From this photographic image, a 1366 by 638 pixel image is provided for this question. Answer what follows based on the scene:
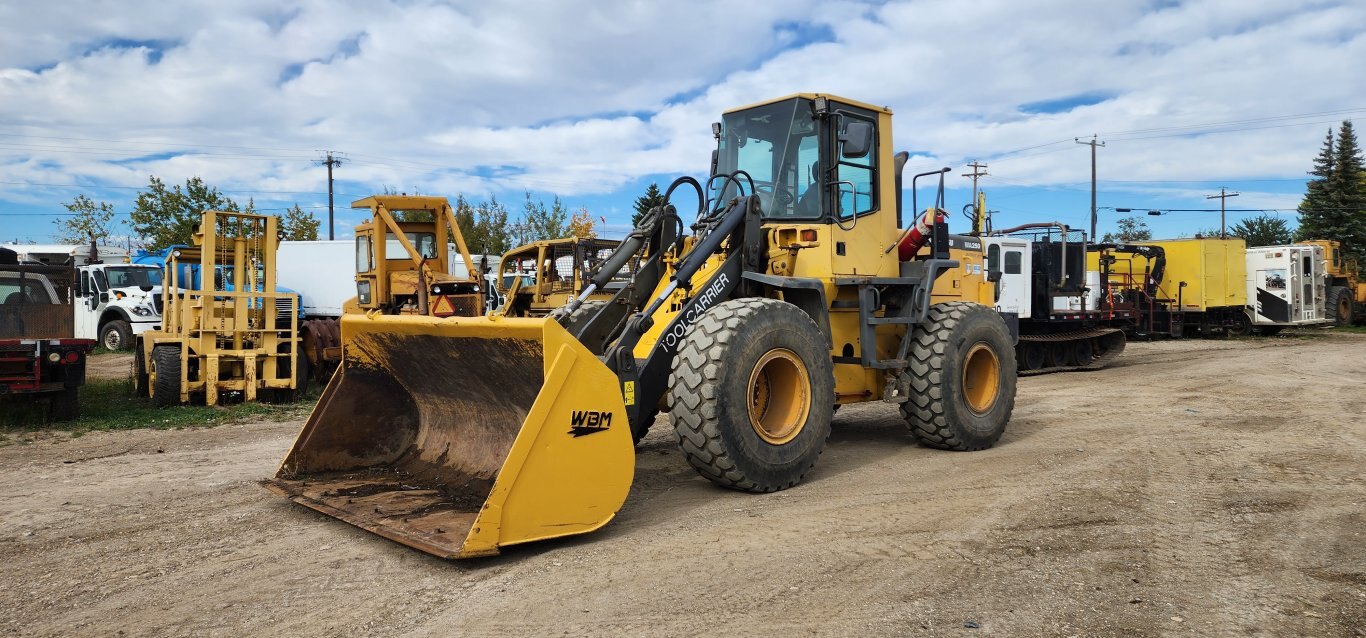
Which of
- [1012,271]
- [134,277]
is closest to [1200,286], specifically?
[1012,271]

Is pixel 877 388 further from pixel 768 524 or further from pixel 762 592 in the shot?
pixel 762 592

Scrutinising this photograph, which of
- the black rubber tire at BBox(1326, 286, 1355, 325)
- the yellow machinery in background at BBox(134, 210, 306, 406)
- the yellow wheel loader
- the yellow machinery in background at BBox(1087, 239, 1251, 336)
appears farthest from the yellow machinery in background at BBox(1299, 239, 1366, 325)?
the yellow machinery in background at BBox(134, 210, 306, 406)

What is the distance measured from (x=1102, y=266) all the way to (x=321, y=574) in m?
18.6

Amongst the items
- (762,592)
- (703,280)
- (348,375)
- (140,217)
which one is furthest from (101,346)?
(762,592)

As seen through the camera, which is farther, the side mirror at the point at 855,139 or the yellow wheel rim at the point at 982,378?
the yellow wheel rim at the point at 982,378

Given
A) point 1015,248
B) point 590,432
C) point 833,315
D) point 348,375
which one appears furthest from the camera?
point 1015,248

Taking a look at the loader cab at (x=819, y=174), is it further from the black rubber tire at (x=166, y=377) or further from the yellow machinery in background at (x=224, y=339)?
the black rubber tire at (x=166, y=377)

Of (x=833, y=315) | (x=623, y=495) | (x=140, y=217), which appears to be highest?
(x=140, y=217)

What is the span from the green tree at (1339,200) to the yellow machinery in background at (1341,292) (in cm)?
1407

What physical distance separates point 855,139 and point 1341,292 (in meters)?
30.5

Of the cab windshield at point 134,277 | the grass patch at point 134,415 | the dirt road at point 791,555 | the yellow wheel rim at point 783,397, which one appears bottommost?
the dirt road at point 791,555

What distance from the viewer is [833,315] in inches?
274

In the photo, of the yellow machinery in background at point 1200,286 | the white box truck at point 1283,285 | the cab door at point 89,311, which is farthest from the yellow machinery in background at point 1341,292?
the cab door at point 89,311

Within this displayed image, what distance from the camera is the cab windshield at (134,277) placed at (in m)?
20.8
